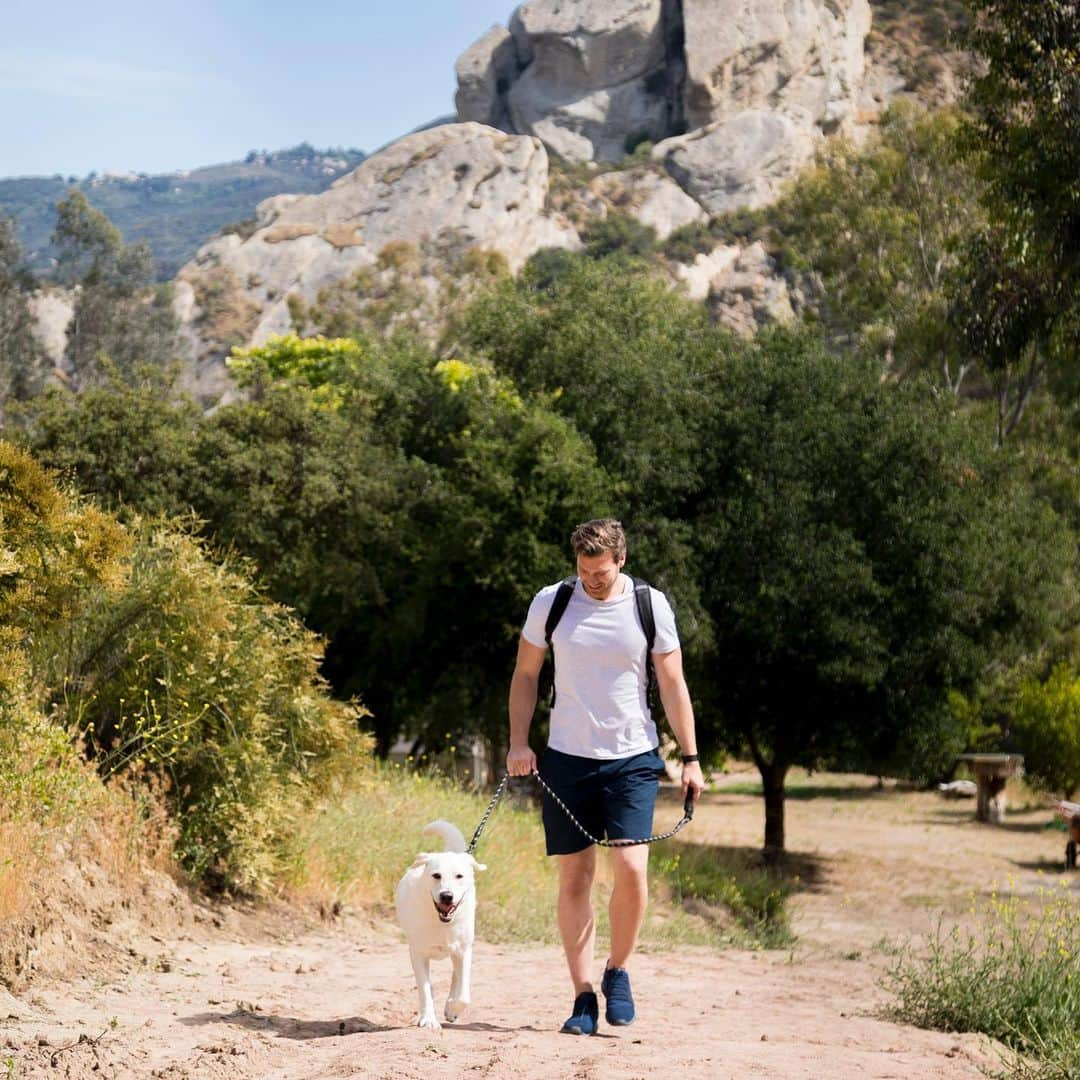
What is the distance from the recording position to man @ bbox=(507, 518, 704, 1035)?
5.68 meters

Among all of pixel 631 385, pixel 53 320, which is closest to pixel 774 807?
pixel 631 385

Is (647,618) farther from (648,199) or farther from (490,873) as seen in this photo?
(648,199)

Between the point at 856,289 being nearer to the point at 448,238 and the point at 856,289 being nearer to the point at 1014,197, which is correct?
the point at 1014,197

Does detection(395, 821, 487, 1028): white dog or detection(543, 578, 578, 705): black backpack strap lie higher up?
detection(543, 578, 578, 705): black backpack strap

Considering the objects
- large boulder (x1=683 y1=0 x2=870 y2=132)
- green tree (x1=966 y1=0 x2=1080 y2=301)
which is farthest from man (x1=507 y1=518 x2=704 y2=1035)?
large boulder (x1=683 y1=0 x2=870 y2=132)

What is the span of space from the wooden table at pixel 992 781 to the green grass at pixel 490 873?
1111 cm

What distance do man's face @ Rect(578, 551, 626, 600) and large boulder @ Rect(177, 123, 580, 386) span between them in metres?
74.4

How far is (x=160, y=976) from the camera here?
7.09 meters

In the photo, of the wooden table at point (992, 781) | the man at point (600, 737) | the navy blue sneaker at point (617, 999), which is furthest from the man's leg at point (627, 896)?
the wooden table at point (992, 781)

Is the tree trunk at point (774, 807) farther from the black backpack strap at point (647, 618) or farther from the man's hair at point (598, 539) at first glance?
the man's hair at point (598, 539)

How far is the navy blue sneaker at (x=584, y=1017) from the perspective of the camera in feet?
18.7

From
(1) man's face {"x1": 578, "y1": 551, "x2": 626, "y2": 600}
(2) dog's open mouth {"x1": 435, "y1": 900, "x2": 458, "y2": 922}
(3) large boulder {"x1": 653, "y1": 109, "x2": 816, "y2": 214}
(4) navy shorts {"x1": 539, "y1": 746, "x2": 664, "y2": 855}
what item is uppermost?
(3) large boulder {"x1": 653, "y1": 109, "x2": 816, "y2": 214}

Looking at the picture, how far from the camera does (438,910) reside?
220 inches

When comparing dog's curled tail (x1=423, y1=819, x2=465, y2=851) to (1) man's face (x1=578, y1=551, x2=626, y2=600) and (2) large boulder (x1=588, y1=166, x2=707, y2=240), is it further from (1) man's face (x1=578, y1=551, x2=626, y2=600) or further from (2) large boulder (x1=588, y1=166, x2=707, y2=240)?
(2) large boulder (x1=588, y1=166, x2=707, y2=240)
